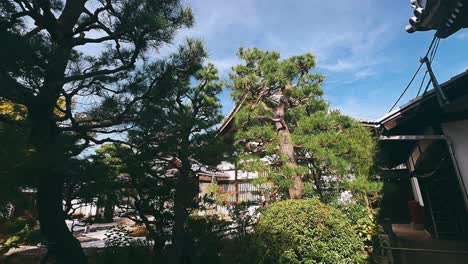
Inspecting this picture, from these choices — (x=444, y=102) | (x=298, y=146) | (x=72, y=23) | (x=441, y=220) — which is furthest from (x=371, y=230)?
(x=72, y=23)

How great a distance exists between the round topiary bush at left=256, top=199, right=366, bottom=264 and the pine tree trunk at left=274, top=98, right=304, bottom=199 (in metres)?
1.67

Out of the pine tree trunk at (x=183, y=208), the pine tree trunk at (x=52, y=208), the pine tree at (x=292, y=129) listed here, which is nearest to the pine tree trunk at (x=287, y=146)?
the pine tree at (x=292, y=129)

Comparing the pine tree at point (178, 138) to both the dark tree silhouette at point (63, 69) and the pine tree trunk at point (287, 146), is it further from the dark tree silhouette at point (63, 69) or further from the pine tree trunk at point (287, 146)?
the pine tree trunk at point (287, 146)

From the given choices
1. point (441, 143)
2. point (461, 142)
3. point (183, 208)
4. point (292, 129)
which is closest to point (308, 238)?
point (183, 208)

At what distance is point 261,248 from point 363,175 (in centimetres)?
317

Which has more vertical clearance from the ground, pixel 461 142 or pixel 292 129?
pixel 292 129

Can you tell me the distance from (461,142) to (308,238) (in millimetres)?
4285

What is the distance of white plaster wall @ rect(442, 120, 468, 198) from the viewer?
4.68 m

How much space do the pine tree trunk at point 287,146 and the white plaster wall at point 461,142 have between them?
328 cm

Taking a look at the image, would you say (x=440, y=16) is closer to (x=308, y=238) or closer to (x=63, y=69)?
(x=308, y=238)

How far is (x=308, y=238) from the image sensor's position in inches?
128

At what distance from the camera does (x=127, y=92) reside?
4207 mm

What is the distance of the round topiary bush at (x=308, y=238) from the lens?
313cm

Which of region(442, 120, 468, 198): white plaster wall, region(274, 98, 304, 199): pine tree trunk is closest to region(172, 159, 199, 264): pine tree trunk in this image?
region(274, 98, 304, 199): pine tree trunk
